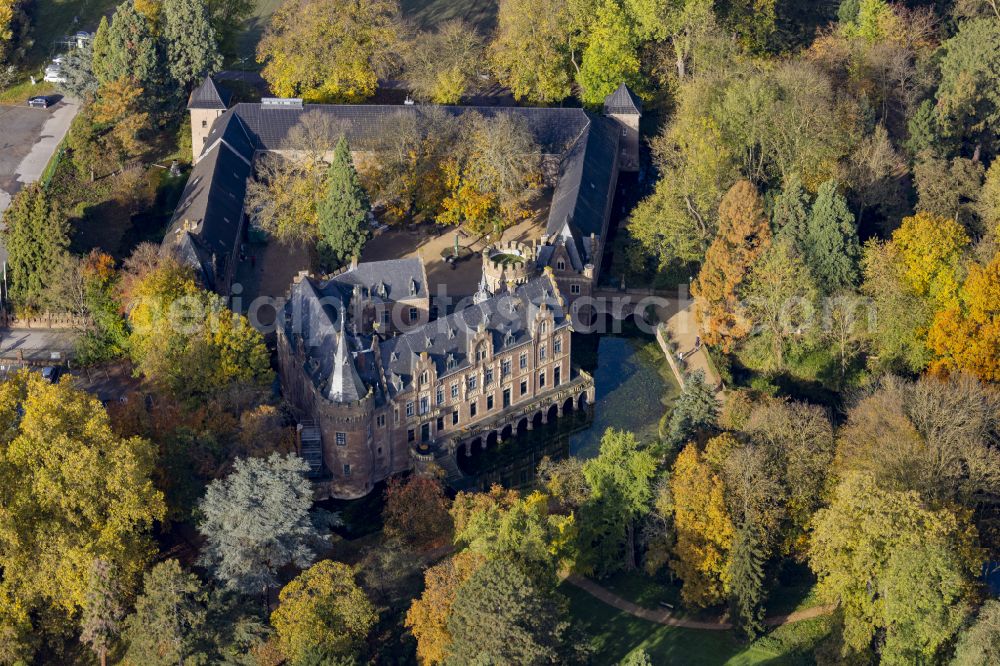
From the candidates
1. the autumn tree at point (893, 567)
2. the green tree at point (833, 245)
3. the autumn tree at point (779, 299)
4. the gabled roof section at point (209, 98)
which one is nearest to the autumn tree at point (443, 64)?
the gabled roof section at point (209, 98)

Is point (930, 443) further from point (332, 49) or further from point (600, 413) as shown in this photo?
point (332, 49)

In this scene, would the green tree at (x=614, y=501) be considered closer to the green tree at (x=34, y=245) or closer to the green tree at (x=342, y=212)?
the green tree at (x=342, y=212)

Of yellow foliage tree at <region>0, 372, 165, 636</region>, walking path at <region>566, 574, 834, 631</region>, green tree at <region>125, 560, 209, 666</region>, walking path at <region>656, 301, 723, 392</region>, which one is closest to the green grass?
walking path at <region>566, 574, 834, 631</region>

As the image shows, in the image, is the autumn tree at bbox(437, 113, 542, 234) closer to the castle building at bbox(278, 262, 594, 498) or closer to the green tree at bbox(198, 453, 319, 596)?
the castle building at bbox(278, 262, 594, 498)

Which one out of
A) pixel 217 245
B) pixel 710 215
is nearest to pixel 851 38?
pixel 710 215

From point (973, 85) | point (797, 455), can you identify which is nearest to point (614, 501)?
point (797, 455)

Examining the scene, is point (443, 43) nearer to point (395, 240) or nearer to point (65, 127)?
point (395, 240)
